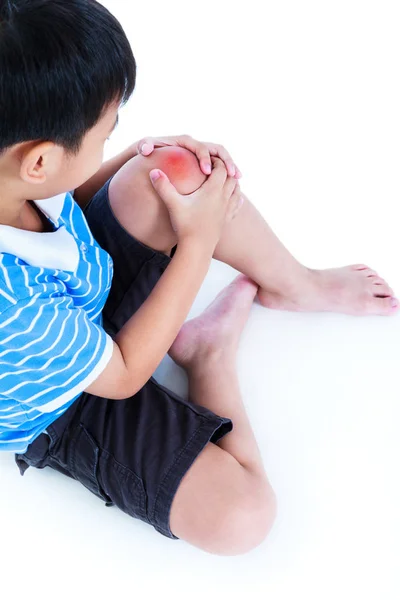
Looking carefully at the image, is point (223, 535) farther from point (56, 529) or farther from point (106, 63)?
point (106, 63)

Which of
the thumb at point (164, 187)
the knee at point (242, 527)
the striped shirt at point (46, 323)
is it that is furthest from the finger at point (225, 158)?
the knee at point (242, 527)

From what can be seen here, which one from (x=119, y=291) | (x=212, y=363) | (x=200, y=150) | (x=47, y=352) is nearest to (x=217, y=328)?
(x=212, y=363)

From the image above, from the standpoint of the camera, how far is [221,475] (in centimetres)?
95

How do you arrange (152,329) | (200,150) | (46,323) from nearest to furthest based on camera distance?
(46,323) → (152,329) → (200,150)

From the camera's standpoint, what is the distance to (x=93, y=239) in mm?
956

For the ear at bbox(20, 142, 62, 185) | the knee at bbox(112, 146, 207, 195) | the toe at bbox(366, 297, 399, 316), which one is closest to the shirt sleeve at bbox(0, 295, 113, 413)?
the ear at bbox(20, 142, 62, 185)

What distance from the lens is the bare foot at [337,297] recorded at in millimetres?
1179

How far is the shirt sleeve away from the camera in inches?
29.8

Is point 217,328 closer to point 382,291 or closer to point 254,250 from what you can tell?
point 254,250

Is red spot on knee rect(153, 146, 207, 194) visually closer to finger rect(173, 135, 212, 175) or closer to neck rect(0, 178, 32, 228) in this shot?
finger rect(173, 135, 212, 175)

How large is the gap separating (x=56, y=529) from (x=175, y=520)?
7.2 inches

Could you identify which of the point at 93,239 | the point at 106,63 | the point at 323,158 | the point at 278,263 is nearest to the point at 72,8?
the point at 106,63

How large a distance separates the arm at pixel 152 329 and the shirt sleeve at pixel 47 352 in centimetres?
3

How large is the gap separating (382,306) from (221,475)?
409 mm
